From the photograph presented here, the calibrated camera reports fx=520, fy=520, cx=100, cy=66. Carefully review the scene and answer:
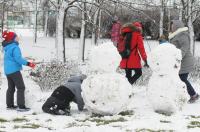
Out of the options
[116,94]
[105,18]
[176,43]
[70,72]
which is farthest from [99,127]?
[105,18]

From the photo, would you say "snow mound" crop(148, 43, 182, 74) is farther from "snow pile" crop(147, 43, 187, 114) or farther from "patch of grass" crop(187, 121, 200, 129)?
"patch of grass" crop(187, 121, 200, 129)

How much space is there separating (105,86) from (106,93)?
0.37 ft

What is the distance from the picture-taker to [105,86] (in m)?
8.25

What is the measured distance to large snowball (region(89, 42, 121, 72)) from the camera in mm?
8312

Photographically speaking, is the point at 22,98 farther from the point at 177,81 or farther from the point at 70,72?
the point at 70,72

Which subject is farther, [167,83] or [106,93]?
[167,83]

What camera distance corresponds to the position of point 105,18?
29.1 metres

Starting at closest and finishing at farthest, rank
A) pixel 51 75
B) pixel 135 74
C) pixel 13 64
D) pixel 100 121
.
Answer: pixel 100 121 → pixel 13 64 → pixel 135 74 → pixel 51 75

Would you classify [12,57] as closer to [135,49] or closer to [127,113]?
[127,113]

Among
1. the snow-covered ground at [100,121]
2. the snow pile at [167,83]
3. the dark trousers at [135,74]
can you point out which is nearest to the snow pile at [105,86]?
the snow-covered ground at [100,121]

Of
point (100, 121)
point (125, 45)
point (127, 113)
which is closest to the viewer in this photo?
point (100, 121)

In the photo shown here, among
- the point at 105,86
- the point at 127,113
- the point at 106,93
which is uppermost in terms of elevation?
the point at 105,86

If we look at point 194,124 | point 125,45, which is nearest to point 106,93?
point 194,124

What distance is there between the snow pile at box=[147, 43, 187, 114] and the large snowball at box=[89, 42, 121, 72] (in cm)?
76
